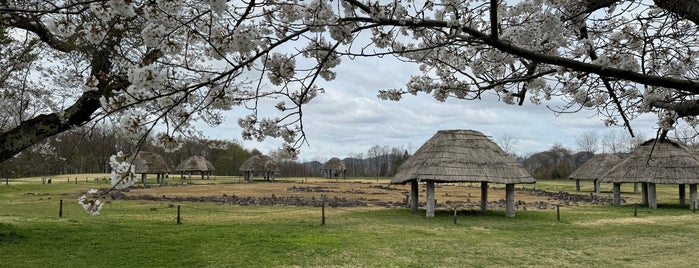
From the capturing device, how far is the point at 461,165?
17453 mm

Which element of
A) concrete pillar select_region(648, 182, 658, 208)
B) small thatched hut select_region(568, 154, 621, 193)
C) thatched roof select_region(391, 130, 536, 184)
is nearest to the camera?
thatched roof select_region(391, 130, 536, 184)

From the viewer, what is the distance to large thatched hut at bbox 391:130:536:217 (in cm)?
1709

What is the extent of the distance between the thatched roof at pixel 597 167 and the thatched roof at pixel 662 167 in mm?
10323

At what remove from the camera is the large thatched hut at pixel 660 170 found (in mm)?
20688

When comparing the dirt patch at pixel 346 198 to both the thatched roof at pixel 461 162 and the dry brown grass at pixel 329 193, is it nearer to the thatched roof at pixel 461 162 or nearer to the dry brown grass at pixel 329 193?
the dry brown grass at pixel 329 193

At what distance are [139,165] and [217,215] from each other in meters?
27.0

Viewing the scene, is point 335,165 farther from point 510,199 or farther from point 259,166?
point 510,199

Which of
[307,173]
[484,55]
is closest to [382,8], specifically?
[484,55]

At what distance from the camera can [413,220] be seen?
16.2 meters

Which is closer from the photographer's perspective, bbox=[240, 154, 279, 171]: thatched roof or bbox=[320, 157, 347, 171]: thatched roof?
bbox=[240, 154, 279, 171]: thatched roof

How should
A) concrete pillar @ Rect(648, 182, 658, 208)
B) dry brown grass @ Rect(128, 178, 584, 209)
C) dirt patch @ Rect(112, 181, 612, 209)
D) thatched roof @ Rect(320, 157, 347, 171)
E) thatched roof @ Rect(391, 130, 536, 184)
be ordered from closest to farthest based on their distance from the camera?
thatched roof @ Rect(391, 130, 536, 184) < concrete pillar @ Rect(648, 182, 658, 208) < dirt patch @ Rect(112, 181, 612, 209) < dry brown grass @ Rect(128, 178, 584, 209) < thatched roof @ Rect(320, 157, 347, 171)

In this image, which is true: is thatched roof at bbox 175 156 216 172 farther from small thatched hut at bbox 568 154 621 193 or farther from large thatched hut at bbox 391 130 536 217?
large thatched hut at bbox 391 130 536 217

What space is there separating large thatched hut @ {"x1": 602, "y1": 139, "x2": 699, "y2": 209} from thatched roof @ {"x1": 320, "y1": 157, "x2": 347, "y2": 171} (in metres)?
42.6

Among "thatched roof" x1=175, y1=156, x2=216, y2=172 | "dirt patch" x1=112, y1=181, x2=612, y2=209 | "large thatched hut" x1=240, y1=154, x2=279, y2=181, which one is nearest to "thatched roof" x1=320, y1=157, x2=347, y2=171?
"large thatched hut" x1=240, y1=154, x2=279, y2=181
